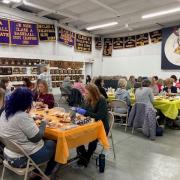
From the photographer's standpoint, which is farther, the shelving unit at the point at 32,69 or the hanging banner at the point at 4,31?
the shelving unit at the point at 32,69

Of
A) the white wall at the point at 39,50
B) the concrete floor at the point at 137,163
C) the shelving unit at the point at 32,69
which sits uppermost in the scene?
the white wall at the point at 39,50

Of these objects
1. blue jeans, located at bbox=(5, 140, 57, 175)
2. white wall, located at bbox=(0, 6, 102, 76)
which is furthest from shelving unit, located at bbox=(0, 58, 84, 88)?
blue jeans, located at bbox=(5, 140, 57, 175)

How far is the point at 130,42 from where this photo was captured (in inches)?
477

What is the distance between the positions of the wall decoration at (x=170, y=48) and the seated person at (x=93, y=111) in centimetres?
788

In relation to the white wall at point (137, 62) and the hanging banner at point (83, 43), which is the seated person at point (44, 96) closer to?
the white wall at point (137, 62)

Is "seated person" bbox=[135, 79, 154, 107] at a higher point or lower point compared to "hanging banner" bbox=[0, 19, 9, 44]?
lower

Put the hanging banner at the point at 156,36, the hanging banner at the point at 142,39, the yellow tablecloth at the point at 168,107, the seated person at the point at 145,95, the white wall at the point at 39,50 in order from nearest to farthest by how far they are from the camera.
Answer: the seated person at the point at 145,95, the yellow tablecloth at the point at 168,107, the white wall at the point at 39,50, the hanging banner at the point at 156,36, the hanging banner at the point at 142,39

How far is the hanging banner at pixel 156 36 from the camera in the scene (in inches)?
422

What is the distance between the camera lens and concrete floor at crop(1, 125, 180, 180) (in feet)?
9.64

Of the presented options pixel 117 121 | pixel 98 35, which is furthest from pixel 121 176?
pixel 98 35

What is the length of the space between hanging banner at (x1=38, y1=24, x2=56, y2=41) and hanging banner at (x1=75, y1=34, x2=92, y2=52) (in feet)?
6.27

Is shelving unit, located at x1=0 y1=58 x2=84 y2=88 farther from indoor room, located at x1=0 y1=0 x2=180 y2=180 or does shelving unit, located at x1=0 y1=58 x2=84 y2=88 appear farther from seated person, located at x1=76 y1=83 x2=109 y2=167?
→ seated person, located at x1=76 y1=83 x2=109 y2=167

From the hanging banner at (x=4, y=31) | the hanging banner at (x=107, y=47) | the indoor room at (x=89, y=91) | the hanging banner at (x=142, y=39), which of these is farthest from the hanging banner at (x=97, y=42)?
the hanging banner at (x=4, y=31)

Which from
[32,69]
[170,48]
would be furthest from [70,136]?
[170,48]
